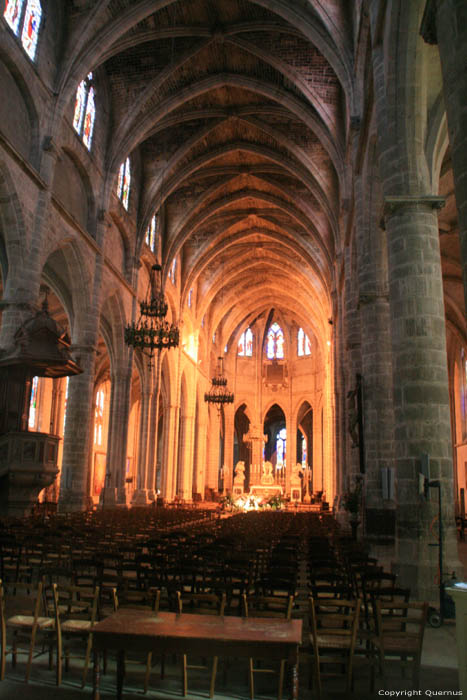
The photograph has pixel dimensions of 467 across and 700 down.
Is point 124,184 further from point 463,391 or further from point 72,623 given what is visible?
point 72,623

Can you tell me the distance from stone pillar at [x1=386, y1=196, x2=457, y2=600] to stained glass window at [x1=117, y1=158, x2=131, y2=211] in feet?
57.4

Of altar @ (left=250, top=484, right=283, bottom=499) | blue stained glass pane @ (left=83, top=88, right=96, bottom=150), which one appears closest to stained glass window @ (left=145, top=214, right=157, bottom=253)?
blue stained glass pane @ (left=83, top=88, right=96, bottom=150)

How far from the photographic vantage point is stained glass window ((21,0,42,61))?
54.9 ft

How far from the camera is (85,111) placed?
69.6 feet

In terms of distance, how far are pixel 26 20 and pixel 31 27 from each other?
0.32 meters

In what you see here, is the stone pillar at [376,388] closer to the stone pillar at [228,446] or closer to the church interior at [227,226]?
the church interior at [227,226]

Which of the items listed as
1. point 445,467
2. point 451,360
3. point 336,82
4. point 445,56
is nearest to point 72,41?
point 336,82

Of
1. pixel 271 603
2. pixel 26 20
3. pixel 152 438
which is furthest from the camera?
pixel 152 438

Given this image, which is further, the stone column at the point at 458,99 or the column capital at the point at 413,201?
the column capital at the point at 413,201

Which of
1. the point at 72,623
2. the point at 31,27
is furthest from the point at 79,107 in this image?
the point at 72,623

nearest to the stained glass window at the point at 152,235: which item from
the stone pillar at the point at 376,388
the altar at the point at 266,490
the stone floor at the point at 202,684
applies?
the stone pillar at the point at 376,388

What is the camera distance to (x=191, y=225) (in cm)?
3294

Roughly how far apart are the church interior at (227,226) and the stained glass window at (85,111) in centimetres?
11

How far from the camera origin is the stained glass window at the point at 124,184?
2509 cm
